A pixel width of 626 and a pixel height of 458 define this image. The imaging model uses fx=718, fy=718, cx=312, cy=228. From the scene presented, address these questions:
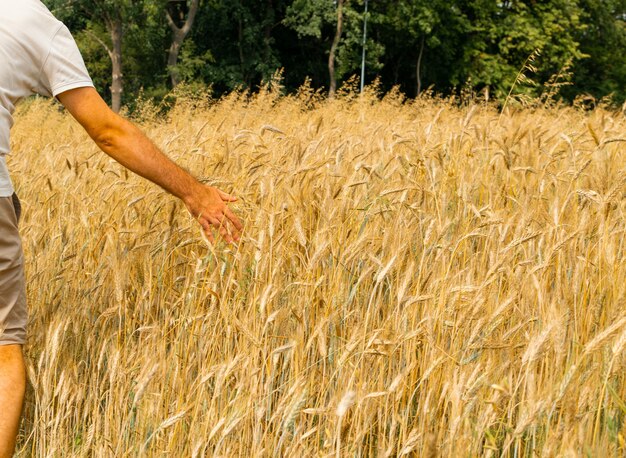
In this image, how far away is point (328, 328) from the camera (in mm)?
2350

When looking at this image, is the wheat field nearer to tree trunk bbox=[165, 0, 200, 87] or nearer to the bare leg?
the bare leg

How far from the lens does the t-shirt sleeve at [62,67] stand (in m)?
2.16

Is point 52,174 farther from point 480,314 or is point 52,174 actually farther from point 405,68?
point 405,68

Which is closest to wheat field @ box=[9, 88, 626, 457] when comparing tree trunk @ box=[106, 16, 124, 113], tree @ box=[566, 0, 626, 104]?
tree trunk @ box=[106, 16, 124, 113]

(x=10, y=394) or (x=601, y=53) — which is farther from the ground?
(x=10, y=394)

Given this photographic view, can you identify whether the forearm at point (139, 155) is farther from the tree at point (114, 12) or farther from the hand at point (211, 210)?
the tree at point (114, 12)

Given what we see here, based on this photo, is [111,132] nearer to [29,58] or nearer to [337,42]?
[29,58]

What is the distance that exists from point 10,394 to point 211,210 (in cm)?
84

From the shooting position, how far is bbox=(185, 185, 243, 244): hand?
2.40m

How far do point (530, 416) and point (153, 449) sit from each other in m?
1.11

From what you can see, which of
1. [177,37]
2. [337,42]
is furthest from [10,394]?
[337,42]

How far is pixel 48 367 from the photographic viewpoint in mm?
2143

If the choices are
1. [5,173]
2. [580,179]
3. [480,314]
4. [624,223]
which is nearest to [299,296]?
[480,314]

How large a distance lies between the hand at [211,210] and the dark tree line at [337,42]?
25.1 metres
